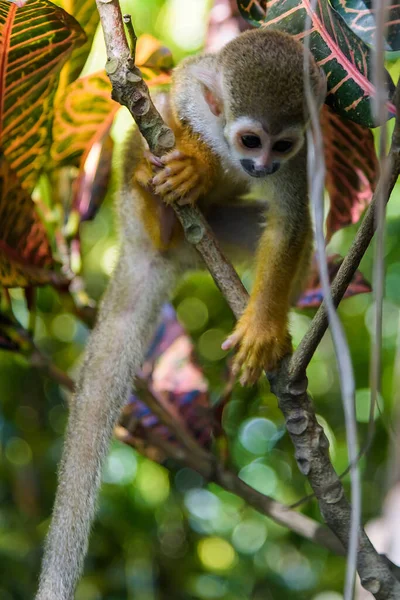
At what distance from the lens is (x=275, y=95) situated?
1.76m

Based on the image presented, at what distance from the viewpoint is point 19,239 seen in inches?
80.5

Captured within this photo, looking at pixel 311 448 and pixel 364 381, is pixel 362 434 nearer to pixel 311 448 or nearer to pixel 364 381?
pixel 364 381

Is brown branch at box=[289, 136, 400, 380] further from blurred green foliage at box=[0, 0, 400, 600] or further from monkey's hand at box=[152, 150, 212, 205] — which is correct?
blurred green foliage at box=[0, 0, 400, 600]

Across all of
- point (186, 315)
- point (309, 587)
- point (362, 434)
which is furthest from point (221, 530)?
point (186, 315)

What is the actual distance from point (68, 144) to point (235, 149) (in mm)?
583

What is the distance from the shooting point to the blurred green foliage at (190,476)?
8.57 ft

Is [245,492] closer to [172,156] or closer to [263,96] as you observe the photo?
[172,156]

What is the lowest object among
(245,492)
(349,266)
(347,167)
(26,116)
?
(245,492)

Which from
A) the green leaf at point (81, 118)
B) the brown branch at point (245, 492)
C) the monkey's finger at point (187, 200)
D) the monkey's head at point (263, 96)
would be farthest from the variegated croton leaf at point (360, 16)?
the brown branch at point (245, 492)

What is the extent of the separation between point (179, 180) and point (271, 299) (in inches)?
15.0

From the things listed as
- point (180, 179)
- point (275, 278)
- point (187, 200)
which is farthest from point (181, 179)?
point (275, 278)

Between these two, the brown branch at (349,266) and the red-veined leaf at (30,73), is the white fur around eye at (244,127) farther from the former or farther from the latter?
the brown branch at (349,266)

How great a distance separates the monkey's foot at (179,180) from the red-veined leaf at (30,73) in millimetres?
393

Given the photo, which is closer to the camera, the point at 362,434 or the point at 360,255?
the point at 360,255
